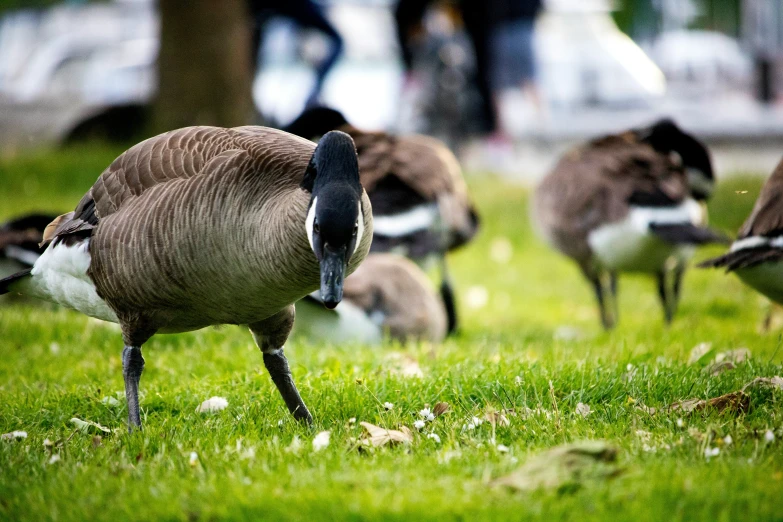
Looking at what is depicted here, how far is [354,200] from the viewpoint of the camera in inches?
132

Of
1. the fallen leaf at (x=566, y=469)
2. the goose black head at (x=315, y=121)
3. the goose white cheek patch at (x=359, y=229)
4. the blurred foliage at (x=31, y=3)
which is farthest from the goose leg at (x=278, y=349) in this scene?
the blurred foliage at (x=31, y=3)

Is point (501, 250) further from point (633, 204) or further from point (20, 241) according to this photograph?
point (20, 241)

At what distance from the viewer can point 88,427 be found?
420 centimetres

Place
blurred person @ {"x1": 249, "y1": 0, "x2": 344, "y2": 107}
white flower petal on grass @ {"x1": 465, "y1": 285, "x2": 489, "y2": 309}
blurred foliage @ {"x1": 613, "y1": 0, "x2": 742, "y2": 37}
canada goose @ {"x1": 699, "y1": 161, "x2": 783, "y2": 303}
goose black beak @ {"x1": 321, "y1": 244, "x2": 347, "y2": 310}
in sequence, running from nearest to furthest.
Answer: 1. goose black beak @ {"x1": 321, "y1": 244, "x2": 347, "y2": 310}
2. canada goose @ {"x1": 699, "y1": 161, "x2": 783, "y2": 303}
3. white flower petal on grass @ {"x1": 465, "y1": 285, "x2": 489, "y2": 309}
4. blurred person @ {"x1": 249, "y1": 0, "x2": 344, "y2": 107}
5. blurred foliage @ {"x1": 613, "y1": 0, "x2": 742, "y2": 37}

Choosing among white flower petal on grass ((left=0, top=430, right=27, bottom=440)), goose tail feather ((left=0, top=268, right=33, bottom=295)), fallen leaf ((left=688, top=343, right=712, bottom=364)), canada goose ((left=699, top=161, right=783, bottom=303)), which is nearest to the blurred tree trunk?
goose tail feather ((left=0, top=268, right=33, bottom=295))

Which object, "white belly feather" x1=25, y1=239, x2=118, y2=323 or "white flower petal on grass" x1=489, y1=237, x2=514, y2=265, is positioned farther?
"white flower petal on grass" x1=489, y1=237, x2=514, y2=265

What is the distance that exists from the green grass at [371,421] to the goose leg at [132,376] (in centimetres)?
11

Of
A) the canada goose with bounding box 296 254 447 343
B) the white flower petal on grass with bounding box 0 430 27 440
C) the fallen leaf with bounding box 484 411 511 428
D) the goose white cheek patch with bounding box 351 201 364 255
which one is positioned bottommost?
the canada goose with bounding box 296 254 447 343

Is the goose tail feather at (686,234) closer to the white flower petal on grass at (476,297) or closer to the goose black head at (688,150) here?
the goose black head at (688,150)

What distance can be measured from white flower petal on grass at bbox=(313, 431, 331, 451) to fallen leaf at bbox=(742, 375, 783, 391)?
1.87 meters

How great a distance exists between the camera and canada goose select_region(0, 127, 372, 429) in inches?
136

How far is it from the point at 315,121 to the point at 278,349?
9.61ft

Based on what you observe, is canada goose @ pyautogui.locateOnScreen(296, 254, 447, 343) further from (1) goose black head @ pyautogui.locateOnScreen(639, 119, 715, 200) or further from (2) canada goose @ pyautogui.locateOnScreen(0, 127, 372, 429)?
(1) goose black head @ pyautogui.locateOnScreen(639, 119, 715, 200)

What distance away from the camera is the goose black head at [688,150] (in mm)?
7383
